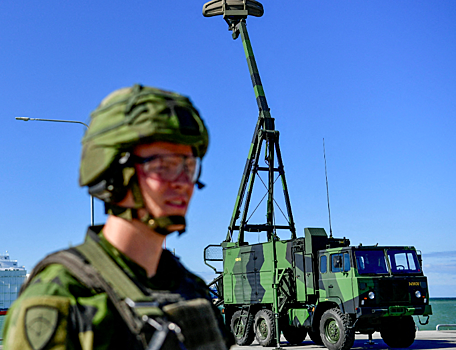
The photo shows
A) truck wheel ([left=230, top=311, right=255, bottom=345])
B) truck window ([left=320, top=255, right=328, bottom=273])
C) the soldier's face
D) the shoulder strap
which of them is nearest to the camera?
the shoulder strap

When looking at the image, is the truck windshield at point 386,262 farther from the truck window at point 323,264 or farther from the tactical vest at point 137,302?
the tactical vest at point 137,302

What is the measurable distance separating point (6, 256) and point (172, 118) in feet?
542

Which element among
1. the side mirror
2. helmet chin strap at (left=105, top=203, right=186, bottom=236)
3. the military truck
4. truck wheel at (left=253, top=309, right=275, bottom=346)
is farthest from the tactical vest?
the side mirror

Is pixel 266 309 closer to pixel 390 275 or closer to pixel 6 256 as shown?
pixel 390 275

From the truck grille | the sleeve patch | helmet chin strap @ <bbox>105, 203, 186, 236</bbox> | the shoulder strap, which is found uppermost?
helmet chin strap @ <bbox>105, 203, 186, 236</bbox>

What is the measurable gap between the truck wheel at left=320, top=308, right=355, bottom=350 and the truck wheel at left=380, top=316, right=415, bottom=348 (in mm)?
1462

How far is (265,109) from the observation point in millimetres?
21906

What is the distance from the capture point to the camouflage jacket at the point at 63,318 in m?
1.43

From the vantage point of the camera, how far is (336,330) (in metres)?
15.2

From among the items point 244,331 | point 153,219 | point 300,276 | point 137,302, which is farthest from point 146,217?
point 244,331

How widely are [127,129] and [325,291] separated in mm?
14810

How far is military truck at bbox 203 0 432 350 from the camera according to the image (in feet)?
48.9

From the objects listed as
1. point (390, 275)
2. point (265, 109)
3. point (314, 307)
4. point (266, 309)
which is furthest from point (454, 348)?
point (265, 109)

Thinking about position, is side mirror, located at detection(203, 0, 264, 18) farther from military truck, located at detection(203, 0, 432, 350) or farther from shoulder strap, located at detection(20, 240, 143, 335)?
shoulder strap, located at detection(20, 240, 143, 335)
